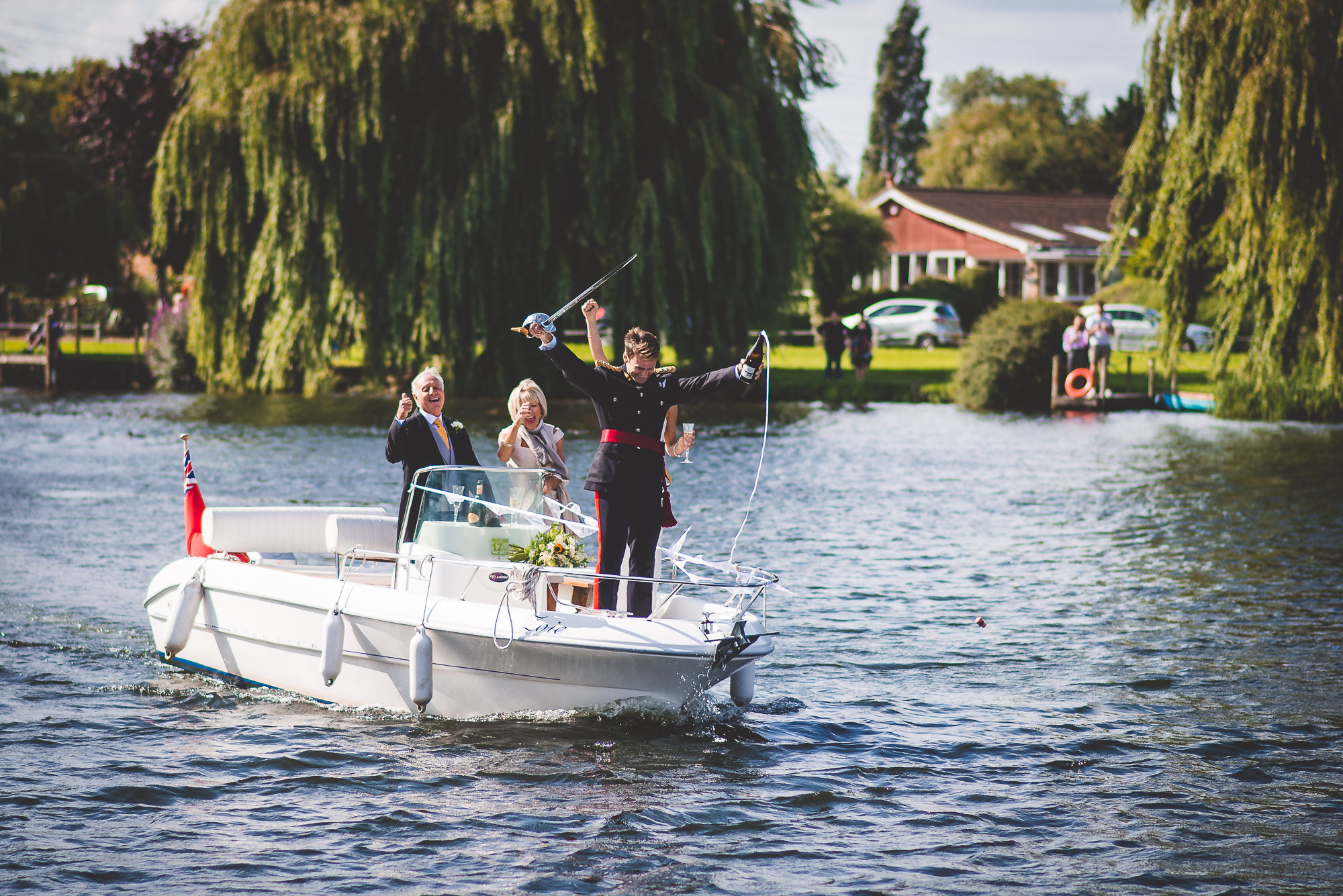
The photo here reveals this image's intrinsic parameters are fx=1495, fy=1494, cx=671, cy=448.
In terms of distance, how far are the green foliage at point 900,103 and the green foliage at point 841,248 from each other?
4983 centimetres

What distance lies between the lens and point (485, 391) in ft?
105

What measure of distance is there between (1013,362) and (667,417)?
88.8ft

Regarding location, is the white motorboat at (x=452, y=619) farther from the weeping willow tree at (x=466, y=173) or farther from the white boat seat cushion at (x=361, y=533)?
the weeping willow tree at (x=466, y=173)

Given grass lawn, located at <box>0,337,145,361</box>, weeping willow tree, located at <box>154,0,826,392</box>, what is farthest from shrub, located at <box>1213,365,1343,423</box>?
grass lawn, located at <box>0,337,145,361</box>

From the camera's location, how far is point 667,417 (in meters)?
8.95

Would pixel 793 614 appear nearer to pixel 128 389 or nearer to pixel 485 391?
pixel 485 391

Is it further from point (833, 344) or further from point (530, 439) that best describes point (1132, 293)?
point (530, 439)

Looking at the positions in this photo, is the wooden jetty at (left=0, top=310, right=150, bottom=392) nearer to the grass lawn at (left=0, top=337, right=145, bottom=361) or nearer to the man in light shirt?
the grass lawn at (left=0, top=337, right=145, bottom=361)

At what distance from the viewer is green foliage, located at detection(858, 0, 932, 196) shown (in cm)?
10762

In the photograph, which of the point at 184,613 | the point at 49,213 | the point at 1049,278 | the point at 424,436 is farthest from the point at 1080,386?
the point at 49,213

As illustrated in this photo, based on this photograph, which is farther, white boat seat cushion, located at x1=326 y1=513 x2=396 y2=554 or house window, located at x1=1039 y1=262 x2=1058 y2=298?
house window, located at x1=1039 y1=262 x2=1058 y2=298

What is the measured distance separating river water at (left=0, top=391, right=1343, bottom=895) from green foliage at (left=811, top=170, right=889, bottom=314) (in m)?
39.7

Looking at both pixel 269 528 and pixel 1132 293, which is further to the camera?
pixel 1132 293

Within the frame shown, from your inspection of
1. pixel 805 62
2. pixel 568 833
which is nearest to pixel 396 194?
pixel 805 62
